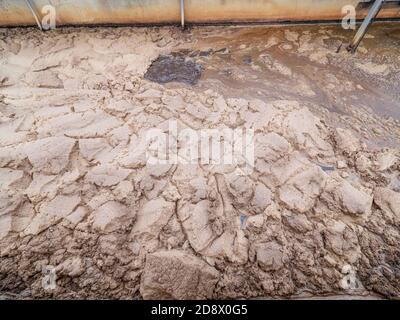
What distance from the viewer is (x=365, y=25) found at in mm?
3152

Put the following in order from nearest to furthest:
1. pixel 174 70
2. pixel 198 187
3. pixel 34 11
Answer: pixel 198 187, pixel 174 70, pixel 34 11

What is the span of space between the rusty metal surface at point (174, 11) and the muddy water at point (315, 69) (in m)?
0.16

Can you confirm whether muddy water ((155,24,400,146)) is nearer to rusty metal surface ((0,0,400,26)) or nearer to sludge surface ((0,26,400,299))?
sludge surface ((0,26,400,299))

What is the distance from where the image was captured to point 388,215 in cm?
203

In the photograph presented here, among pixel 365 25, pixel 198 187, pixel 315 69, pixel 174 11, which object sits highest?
pixel 174 11

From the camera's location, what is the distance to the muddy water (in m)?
2.77

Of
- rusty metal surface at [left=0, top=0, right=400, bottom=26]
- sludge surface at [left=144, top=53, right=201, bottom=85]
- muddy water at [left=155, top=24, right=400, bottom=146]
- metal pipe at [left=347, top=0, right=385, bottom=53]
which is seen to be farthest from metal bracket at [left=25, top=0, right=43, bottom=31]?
metal pipe at [left=347, top=0, right=385, bottom=53]

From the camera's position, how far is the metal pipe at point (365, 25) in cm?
305

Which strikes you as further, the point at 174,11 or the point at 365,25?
the point at 174,11

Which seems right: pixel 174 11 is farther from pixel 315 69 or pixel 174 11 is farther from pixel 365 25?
pixel 365 25

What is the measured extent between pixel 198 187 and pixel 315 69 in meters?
2.25

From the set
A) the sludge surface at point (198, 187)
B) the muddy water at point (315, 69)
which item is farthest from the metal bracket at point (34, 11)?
the muddy water at point (315, 69)

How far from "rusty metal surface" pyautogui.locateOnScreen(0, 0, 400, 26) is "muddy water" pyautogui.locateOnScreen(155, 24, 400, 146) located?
16cm

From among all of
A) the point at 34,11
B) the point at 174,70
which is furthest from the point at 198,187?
the point at 34,11
